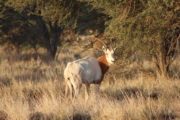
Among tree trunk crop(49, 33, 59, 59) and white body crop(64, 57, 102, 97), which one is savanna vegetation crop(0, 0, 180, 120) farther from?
tree trunk crop(49, 33, 59, 59)

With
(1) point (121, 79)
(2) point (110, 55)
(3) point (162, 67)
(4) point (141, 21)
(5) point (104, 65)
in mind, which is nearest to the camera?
(4) point (141, 21)

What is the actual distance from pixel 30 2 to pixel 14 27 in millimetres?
13024

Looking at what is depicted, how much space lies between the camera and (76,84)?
29.4ft

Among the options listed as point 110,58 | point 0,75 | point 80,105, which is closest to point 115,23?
point 110,58

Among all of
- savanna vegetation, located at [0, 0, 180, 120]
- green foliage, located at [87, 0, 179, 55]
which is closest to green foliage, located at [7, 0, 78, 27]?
savanna vegetation, located at [0, 0, 180, 120]

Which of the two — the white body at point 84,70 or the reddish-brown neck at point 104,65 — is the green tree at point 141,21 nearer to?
the reddish-brown neck at point 104,65

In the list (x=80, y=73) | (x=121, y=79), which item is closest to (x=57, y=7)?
(x=80, y=73)

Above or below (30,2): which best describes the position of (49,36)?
below

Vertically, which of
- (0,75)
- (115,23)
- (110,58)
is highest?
(115,23)

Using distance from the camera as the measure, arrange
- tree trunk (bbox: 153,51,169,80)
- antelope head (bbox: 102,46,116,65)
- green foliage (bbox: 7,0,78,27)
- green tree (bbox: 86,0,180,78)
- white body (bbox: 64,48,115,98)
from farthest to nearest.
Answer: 1. tree trunk (bbox: 153,51,169,80)
2. green foliage (bbox: 7,0,78,27)
3. antelope head (bbox: 102,46,116,65)
4. white body (bbox: 64,48,115,98)
5. green tree (bbox: 86,0,180,78)

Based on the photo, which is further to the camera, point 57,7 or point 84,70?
point 57,7

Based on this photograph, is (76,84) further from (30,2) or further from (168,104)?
(30,2)

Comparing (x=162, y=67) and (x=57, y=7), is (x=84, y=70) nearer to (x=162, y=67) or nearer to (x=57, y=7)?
(x=57, y=7)

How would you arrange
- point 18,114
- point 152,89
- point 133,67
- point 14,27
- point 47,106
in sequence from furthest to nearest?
1. point 14,27
2. point 133,67
3. point 152,89
4. point 47,106
5. point 18,114
